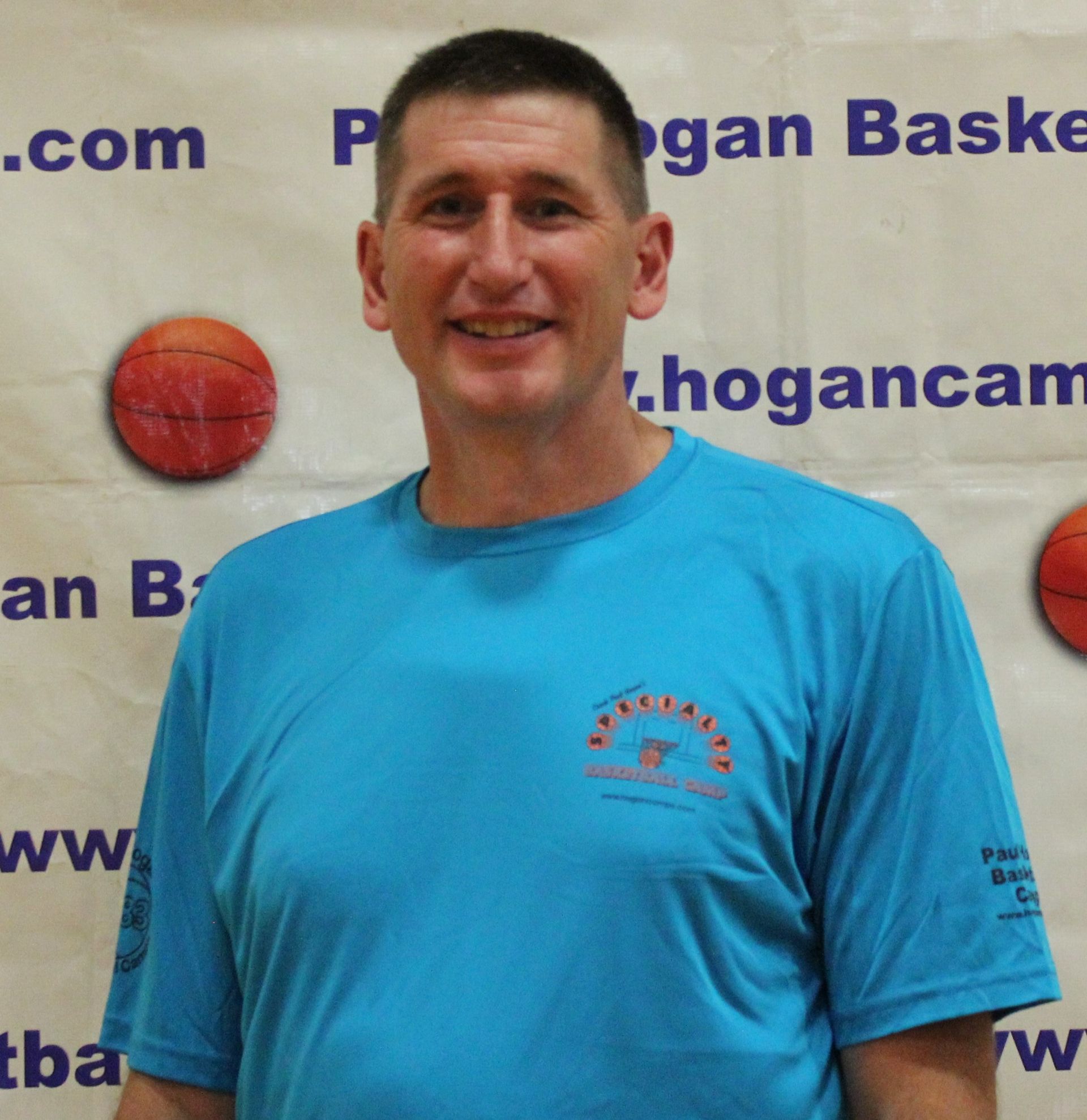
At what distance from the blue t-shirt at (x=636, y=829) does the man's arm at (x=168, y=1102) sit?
12 centimetres

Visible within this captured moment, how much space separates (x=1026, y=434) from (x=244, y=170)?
88cm

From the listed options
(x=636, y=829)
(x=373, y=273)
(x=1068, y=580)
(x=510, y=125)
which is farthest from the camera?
(x=1068, y=580)

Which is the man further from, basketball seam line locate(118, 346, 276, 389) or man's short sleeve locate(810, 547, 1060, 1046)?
basketball seam line locate(118, 346, 276, 389)

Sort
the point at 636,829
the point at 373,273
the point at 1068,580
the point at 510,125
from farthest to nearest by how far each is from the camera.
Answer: the point at 1068,580 < the point at 373,273 < the point at 510,125 < the point at 636,829

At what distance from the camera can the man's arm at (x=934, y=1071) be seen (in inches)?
32.4

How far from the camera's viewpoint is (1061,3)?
1335 mm

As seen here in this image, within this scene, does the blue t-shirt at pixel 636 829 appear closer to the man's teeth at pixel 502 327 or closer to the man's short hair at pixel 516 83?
the man's teeth at pixel 502 327

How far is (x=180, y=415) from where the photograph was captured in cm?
134

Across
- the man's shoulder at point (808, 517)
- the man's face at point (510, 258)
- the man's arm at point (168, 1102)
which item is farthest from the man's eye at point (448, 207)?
the man's arm at point (168, 1102)

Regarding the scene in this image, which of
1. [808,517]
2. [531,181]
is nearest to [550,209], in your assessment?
[531,181]

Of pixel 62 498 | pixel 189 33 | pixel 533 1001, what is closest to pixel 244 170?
pixel 189 33

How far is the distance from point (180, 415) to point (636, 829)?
2.50 ft

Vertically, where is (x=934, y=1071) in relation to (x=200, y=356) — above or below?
below

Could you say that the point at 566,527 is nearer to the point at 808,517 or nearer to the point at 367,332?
the point at 808,517
